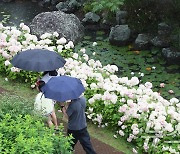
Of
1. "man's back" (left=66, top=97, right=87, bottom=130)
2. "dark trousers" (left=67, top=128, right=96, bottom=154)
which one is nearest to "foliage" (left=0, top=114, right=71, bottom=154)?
"man's back" (left=66, top=97, right=87, bottom=130)

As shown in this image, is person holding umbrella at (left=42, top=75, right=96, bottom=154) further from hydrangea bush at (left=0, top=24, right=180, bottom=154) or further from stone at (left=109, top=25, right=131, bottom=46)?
stone at (left=109, top=25, right=131, bottom=46)

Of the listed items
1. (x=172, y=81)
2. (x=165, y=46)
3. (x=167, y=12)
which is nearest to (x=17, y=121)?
(x=172, y=81)

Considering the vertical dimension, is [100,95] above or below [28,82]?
above

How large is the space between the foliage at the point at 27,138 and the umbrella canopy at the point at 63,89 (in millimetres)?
571

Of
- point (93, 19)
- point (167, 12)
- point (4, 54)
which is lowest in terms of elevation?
point (93, 19)

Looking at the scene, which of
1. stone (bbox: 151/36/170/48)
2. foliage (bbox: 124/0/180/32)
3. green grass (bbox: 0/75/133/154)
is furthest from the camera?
foliage (bbox: 124/0/180/32)

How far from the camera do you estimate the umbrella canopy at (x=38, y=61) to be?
8.02 metres

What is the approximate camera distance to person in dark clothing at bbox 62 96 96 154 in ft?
22.5

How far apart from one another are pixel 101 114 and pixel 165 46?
656 centimetres

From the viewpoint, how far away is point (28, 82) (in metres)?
10.2

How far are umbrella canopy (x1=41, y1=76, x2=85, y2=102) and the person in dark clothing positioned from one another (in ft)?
0.59

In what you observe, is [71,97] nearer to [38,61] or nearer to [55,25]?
[38,61]

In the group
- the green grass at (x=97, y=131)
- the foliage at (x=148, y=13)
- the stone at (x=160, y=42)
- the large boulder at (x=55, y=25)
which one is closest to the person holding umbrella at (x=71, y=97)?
the green grass at (x=97, y=131)

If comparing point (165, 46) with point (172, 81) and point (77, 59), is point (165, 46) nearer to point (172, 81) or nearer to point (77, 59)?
point (172, 81)
